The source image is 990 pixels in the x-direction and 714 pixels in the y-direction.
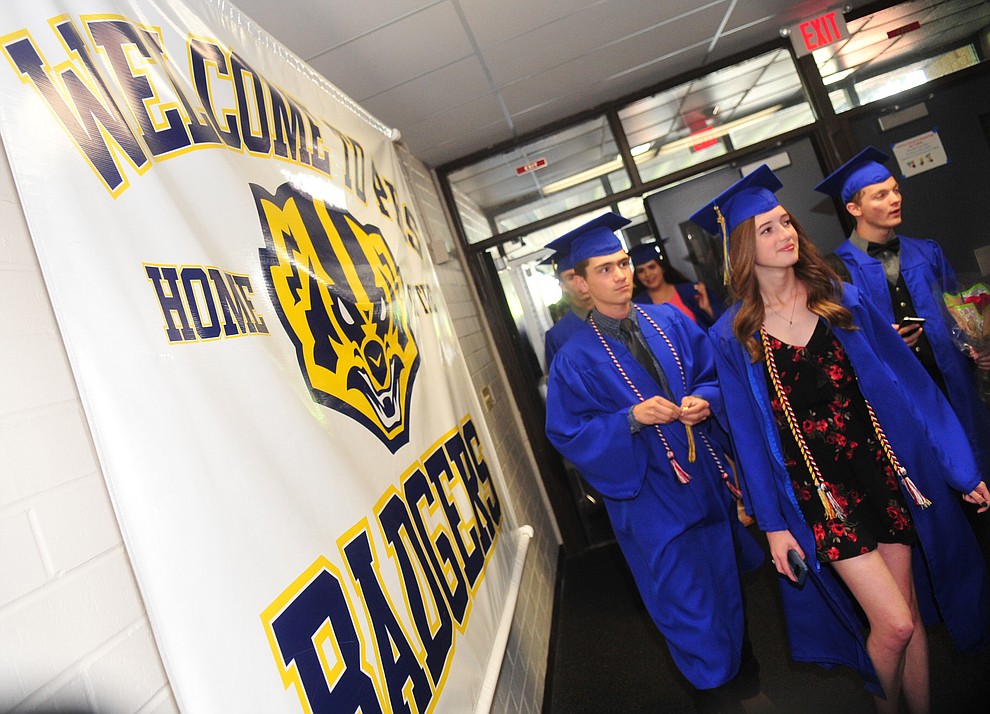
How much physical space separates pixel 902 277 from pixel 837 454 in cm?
131

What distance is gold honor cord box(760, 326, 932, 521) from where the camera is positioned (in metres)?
1.75

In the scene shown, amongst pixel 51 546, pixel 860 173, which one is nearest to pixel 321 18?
pixel 51 546

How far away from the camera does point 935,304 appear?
8.63 ft

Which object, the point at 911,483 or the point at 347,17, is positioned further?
the point at 347,17

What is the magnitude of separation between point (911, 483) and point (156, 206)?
189 centimetres

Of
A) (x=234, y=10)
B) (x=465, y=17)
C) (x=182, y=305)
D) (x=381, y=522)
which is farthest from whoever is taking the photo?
(x=465, y=17)

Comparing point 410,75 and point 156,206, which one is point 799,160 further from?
point 156,206

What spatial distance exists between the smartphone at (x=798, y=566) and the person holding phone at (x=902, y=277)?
1223 mm

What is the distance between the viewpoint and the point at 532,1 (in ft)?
8.91

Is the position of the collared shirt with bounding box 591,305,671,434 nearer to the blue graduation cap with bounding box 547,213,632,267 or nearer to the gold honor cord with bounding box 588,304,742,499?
the gold honor cord with bounding box 588,304,742,499

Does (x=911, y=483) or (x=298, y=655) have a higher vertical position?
(x=298, y=655)

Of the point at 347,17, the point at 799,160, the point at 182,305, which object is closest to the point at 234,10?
the point at 347,17

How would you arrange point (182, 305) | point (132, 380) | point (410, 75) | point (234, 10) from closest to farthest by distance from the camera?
1. point (132, 380)
2. point (182, 305)
3. point (234, 10)
4. point (410, 75)

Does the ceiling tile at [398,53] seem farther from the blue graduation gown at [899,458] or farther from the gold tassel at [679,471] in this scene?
the gold tassel at [679,471]
